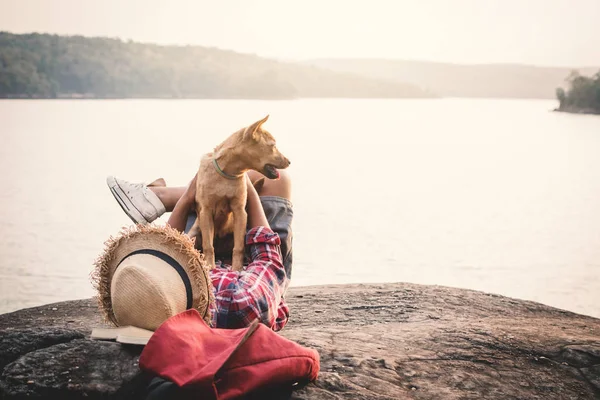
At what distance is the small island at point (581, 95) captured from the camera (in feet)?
134

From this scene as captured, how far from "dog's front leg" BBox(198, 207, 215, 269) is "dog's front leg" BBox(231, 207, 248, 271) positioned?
0.12 metres

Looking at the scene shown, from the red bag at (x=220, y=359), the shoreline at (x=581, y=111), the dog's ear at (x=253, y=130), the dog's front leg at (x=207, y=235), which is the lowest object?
the shoreline at (x=581, y=111)

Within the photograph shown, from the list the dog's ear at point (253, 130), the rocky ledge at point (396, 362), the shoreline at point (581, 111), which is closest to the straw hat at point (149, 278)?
the rocky ledge at point (396, 362)

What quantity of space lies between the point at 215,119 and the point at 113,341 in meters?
32.6

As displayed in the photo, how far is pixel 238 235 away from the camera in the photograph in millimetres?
3988

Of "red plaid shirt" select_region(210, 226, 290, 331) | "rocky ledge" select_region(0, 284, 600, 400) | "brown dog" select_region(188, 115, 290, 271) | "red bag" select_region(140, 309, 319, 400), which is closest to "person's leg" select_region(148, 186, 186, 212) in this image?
"brown dog" select_region(188, 115, 290, 271)

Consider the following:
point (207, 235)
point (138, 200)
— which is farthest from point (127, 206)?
point (207, 235)

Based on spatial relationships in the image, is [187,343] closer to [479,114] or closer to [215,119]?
[215,119]

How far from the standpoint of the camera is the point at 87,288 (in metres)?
9.13

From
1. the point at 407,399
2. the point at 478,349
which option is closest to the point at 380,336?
the point at 478,349

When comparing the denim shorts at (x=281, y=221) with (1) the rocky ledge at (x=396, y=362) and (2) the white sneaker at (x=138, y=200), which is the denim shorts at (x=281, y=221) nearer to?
(2) the white sneaker at (x=138, y=200)

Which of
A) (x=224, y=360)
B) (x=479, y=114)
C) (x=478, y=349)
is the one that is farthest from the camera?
(x=479, y=114)

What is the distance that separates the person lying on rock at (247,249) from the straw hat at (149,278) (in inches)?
0.5

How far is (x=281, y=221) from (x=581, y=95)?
4104 cm
